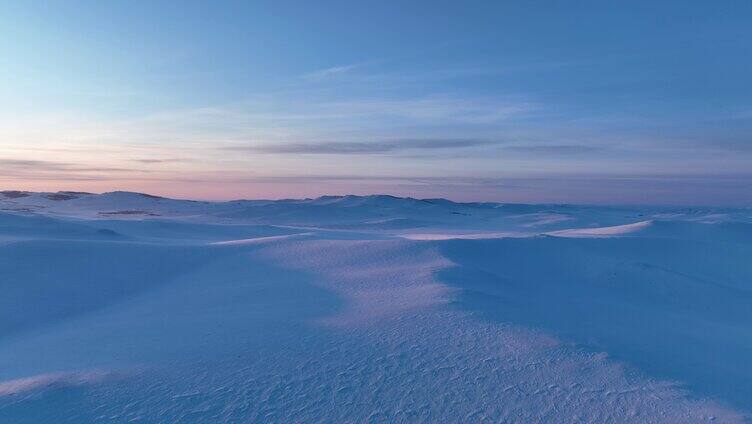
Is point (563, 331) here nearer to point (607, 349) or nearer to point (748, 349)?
point (607, 349)

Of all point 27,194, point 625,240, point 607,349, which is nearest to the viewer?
point 607,349

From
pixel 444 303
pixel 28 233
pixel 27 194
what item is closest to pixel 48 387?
pixel 444 303

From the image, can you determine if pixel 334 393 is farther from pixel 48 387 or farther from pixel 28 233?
pixel 28 233

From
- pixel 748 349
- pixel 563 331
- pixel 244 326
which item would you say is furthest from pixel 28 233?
pixel 748 349

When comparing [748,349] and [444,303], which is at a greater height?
[444,303]

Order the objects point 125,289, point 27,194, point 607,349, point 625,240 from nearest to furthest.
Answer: point 607,349 → point 125,289 → point 625,240 → point 27,194

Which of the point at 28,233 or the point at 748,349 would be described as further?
the point at 28,233
